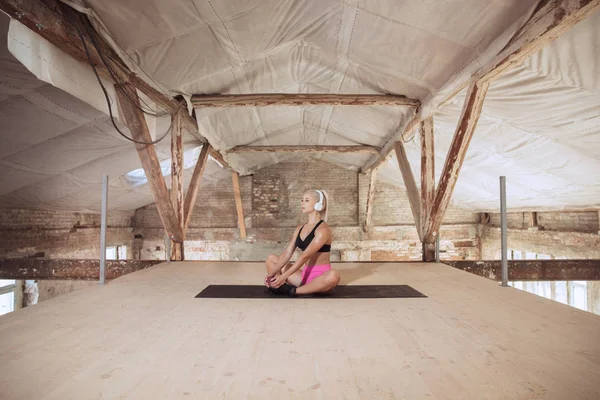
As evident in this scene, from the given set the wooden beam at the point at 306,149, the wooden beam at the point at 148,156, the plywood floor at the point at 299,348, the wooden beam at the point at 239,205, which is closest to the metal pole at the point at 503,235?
the plywood floor at the point at 299,348

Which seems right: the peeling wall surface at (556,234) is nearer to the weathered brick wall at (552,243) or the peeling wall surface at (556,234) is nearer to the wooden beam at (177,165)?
the weathered brick wall at (552,243)

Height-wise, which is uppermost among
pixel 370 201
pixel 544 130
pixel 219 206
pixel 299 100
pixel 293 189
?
pixel 299 100

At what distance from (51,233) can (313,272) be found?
252 inches

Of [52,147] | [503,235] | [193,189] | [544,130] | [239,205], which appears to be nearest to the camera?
[503,235]

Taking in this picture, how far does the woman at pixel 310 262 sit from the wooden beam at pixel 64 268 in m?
2.44

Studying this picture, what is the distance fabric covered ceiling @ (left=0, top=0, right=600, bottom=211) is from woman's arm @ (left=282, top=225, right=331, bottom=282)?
196 cm

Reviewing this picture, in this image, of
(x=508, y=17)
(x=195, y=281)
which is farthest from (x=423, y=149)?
(x=195, y=281)

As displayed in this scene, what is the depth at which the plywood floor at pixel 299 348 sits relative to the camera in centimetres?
127

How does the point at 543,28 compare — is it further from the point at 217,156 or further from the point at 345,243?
the point at 345,243

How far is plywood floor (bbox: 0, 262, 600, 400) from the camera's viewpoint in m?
1.27

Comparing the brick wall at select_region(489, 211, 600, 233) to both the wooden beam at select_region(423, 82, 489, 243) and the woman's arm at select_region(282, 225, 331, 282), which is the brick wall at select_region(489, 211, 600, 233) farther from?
the woman's arm at select_region(282, 225, 331, 282)

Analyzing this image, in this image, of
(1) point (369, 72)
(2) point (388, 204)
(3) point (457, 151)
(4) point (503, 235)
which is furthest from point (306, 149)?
(4) point (503, 235)

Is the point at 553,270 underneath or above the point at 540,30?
underneath

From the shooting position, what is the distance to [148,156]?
3613 mm
